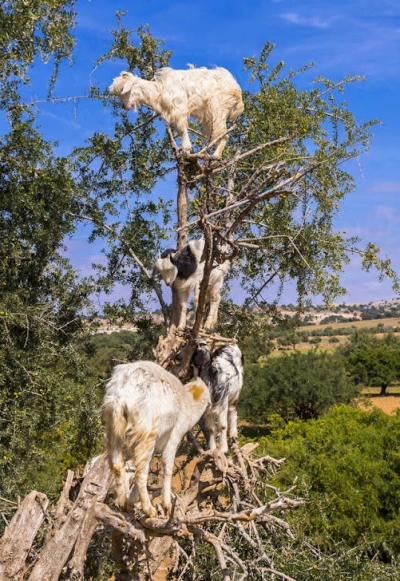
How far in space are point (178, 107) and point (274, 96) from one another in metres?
1.61

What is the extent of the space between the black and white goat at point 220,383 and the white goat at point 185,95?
74.8 inches

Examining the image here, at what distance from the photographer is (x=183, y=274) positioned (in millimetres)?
5047

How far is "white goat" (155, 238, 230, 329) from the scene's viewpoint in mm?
4988

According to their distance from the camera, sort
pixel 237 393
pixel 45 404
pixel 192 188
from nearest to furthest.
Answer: pixel 237 393 < pixel 192 188 < pixel 45 404

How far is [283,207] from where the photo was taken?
6.36 m

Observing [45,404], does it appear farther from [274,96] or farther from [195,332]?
[274,96]

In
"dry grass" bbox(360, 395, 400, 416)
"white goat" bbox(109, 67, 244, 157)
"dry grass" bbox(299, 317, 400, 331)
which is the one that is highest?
"white goat" bbox(109, 67, 244, 157)

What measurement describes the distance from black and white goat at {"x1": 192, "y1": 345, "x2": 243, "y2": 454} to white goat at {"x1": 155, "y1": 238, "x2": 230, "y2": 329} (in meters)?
0.43

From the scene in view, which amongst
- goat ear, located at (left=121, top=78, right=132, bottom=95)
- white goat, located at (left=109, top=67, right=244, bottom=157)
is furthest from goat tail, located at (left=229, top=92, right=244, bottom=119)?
goat ear, located at (left=121, top=78, right=132, bottom=95)

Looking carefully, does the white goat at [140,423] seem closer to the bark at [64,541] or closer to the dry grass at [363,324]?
the bark at [64,541]

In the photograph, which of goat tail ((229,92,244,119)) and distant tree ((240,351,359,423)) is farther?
distant tree ((240,351,359,423))

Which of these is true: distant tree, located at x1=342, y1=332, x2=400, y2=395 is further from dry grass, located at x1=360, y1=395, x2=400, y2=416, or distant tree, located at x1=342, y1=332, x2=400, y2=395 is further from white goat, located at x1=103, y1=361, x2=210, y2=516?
white goat, located at x1=103, y1=361, x2=210, y2=516

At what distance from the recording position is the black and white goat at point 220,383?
4.77 metres

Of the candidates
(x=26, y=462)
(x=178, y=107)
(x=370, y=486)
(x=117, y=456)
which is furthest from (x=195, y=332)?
(x=370, y=486)
